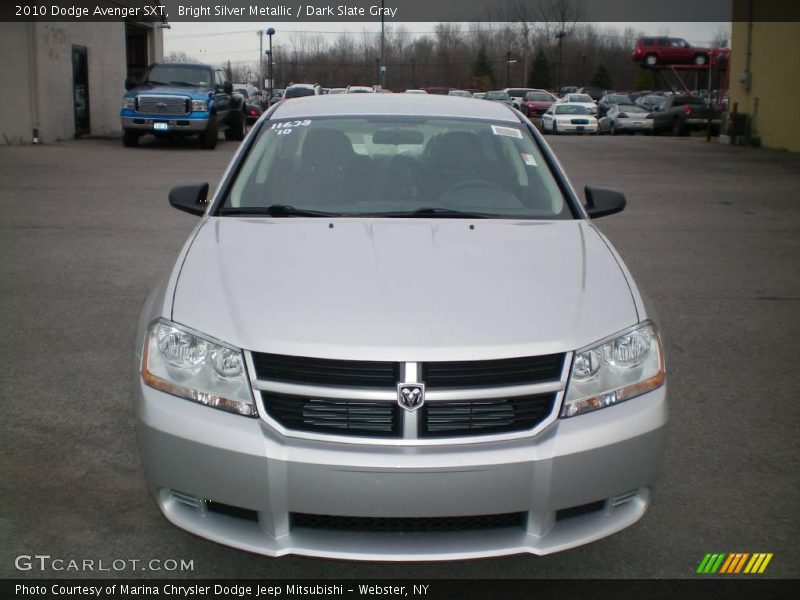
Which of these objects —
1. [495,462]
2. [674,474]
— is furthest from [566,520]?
[674,474]

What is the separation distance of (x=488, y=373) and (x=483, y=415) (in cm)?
13

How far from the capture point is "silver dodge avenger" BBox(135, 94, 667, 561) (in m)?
2.74

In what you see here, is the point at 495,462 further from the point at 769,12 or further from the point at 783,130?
the point at 769,12

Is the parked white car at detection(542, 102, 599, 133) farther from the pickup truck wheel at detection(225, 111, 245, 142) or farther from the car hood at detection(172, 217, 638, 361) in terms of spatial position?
the car hood at detection(172, 217, 638, 361)

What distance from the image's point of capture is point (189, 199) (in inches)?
182

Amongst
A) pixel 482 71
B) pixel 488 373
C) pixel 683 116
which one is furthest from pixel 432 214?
pixel 482 71

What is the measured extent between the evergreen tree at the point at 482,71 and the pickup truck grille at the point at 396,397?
7495cm

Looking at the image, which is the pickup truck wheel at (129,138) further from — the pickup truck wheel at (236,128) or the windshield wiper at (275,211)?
the windshield wiper at (275,211)

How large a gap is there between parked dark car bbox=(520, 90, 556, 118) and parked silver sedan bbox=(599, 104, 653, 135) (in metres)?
8.23

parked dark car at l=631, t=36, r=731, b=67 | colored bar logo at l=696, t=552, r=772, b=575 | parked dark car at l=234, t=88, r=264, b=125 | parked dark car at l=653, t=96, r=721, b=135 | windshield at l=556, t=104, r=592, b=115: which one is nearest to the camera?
colored bar logo at l=696, t=552, r=772, b=575

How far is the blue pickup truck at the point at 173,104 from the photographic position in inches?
864

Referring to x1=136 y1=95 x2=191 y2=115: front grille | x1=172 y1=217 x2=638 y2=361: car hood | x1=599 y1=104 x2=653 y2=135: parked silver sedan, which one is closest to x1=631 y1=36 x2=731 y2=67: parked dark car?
x1=599 y1=104 x2=653 y2=135: parked silver sedan

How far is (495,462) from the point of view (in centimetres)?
273

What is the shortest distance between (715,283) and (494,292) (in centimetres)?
527
